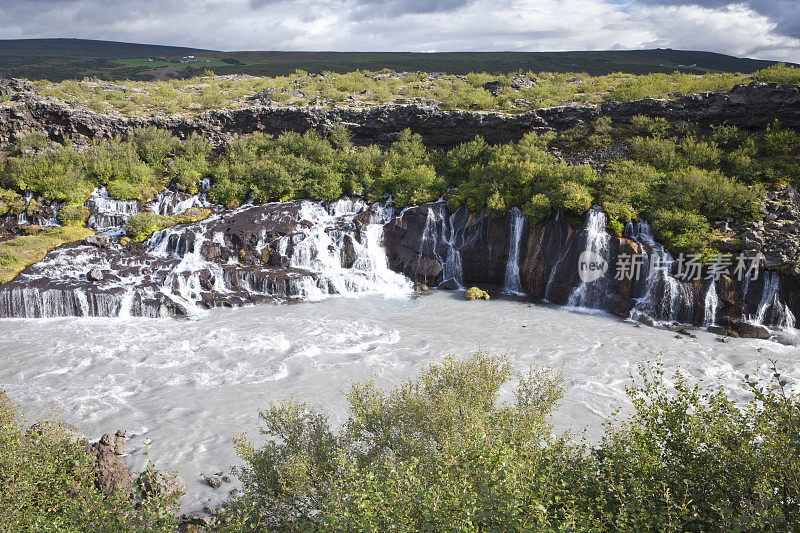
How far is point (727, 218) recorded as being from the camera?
2639 cm

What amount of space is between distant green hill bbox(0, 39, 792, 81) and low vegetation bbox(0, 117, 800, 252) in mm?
66194

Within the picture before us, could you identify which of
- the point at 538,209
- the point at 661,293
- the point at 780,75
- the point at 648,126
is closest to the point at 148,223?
the point at 538,209

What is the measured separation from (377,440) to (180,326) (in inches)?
733

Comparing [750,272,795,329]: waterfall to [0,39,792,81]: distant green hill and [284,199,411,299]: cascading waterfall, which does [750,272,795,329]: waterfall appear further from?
[0,39,792,81]: distant green hill

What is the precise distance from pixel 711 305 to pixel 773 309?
2.80 metres

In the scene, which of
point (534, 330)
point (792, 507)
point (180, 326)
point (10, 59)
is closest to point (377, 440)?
point (792, 507)

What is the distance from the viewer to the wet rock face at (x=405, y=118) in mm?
33156

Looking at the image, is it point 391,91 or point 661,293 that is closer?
point 661,293

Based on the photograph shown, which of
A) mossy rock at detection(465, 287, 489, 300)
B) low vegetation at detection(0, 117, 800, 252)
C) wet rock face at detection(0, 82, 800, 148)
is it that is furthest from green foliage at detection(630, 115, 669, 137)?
mossy rock at detection(465, 287, 489, 300)

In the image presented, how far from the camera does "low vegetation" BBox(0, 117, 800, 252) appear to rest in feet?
91.5

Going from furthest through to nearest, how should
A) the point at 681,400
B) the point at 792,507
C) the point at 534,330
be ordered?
the point at 534,330 → the point at 681,400 → the point at 792,507

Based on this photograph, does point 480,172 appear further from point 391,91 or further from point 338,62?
point 338,62

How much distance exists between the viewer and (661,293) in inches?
1016

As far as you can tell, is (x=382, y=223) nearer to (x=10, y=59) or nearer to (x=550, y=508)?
(x=550, y=508)
